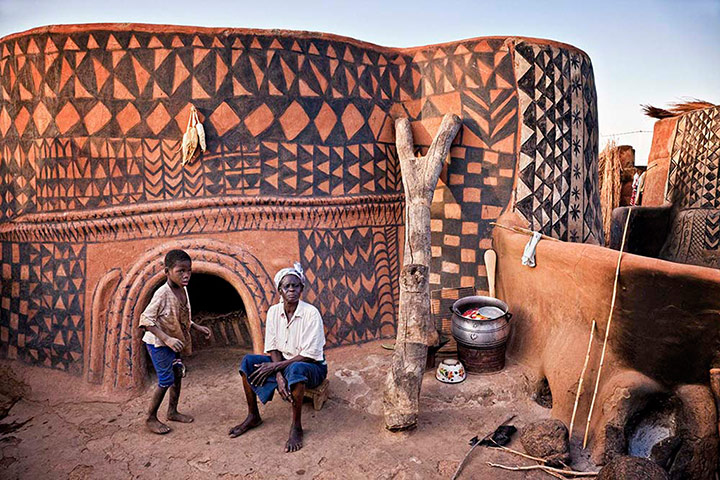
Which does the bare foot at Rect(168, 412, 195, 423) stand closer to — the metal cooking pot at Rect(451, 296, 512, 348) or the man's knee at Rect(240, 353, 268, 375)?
the man's knee at Rect(240, 353, 268, 375)

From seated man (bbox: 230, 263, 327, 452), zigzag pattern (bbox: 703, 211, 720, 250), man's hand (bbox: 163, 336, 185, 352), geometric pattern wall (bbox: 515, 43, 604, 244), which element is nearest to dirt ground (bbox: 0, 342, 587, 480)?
seated man (bbox: 230, 263, 327, 452)

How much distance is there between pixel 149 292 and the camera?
495cm

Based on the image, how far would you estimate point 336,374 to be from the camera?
16.6 feet

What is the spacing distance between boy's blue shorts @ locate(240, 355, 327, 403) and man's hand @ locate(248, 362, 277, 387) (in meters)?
0.05

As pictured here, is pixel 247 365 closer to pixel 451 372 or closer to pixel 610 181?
pixel 451 372

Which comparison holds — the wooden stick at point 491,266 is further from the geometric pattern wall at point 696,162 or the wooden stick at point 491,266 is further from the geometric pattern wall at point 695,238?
the geometric pattern wall at point 696,162

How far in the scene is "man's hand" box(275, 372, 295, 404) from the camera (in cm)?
368

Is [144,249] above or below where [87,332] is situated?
above

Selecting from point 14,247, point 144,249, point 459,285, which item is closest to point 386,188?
point 459,285

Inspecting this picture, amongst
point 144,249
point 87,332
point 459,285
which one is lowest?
point 87,332

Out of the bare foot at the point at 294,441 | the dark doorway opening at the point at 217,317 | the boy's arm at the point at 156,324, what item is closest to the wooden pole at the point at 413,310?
the bare foot at the point at 294,441

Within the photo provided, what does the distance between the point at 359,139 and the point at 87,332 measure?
3815 mm

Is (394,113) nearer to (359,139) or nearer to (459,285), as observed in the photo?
(359,139)

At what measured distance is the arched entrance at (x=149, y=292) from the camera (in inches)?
189
